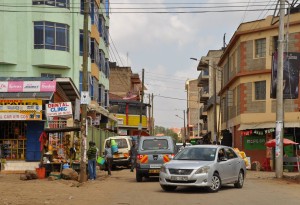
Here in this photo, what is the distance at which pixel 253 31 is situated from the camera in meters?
35.9

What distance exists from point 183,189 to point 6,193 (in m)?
5.79

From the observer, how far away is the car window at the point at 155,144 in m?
21.8

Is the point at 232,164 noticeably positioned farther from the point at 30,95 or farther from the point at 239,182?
the point at 30,95

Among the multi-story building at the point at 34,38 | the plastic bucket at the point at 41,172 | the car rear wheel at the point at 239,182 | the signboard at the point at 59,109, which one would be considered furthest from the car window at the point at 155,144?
the multi-story building at the point at 34,38

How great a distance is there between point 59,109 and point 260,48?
59.7 feet

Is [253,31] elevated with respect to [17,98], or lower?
elevated

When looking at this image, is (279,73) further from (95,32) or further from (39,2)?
(95,32)

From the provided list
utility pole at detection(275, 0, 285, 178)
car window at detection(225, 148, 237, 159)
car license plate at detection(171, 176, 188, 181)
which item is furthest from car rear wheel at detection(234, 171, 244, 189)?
utility pole at detection(275, 0, 285, 178)

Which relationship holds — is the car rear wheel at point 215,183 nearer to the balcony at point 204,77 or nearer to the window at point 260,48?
the window at point 260,48

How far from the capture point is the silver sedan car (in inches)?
621

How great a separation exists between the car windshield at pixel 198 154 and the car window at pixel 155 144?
4.09 meters

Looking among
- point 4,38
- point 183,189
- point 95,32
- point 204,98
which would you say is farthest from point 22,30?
point 204,98

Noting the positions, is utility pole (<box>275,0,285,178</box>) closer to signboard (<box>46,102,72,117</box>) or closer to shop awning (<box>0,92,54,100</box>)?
signboard (<box>46,102,72,117</box>)

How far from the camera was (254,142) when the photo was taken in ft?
119
